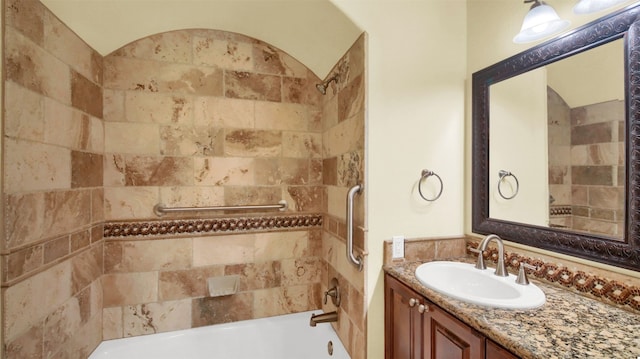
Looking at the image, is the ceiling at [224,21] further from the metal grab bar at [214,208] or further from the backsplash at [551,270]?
the backsplash at [551,270]

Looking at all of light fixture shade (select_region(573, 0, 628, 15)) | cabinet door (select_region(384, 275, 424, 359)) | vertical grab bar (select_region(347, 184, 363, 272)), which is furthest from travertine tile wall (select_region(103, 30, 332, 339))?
light fixture shade (select_region(573, 0, 628, 15))

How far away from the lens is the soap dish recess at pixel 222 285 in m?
1.85

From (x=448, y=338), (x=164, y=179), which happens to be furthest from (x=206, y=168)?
(x=448, y=338)

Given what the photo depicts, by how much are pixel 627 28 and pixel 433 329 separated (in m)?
1.33

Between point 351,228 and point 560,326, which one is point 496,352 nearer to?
point 560,326

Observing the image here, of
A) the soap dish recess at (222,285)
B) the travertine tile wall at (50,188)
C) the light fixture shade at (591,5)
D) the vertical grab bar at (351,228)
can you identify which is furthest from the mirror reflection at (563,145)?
the travertine tile wall at (50,188)

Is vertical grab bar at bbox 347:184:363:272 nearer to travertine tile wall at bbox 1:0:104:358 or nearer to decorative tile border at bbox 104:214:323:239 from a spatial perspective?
decorative tile border at bbox 104:214:323:239

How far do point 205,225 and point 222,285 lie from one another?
433 mm

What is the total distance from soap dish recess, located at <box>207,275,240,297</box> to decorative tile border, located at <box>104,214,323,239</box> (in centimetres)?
33

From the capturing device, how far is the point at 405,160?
1.50m

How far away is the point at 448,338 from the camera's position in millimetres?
1025

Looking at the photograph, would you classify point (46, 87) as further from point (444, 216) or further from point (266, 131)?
point (444, 216)

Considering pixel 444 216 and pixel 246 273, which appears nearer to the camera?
pixel 444 216

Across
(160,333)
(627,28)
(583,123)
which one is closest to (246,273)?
(160,333)
